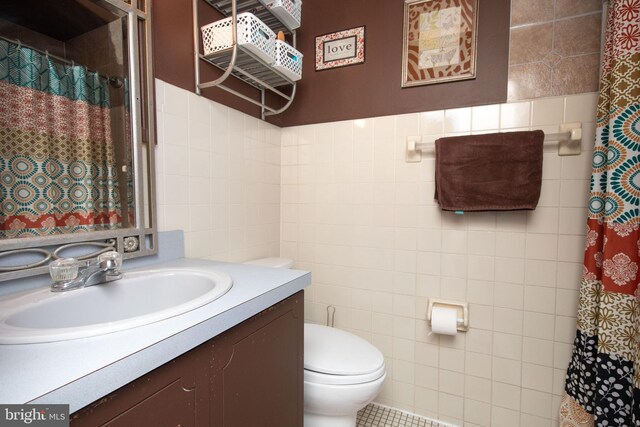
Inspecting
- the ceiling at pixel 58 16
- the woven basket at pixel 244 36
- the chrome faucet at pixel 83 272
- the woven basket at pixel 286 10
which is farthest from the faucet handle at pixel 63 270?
the woven basket at pixel 286 10

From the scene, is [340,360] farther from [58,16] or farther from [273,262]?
[58,16]

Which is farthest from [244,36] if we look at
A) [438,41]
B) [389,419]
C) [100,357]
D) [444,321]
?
[389,419]

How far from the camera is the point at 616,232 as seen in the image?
108 cm

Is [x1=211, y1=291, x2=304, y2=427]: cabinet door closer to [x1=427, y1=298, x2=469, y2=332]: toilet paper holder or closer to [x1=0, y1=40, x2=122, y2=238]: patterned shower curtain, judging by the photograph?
[x1=0, y1=40, x2=122, y2=238]: patterned shower curtain

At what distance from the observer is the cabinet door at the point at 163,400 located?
46 centimetres

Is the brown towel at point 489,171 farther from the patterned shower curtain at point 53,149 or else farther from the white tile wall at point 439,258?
the patterned shower curtain at point 53,149

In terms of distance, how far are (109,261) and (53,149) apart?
1.20ft

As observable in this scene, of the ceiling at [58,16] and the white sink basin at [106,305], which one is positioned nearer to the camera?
the white sink basin at [106,305]

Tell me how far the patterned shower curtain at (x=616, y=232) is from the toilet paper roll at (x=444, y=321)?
0.48 meters

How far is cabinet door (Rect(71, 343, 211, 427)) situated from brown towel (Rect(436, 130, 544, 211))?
1.22 m

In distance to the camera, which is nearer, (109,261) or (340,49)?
(109,261)

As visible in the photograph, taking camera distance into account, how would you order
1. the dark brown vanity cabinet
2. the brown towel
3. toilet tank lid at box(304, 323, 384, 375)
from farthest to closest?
1. the brown towel
2. toilet tank lid at box(304, 323, 384, 375)
3. the dark brown vanity cabinet

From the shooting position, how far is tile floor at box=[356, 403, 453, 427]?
152 centimetres

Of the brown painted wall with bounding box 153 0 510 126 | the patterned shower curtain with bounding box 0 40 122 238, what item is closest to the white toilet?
the patterned shower curtain with bounding box 0 40 122 238
